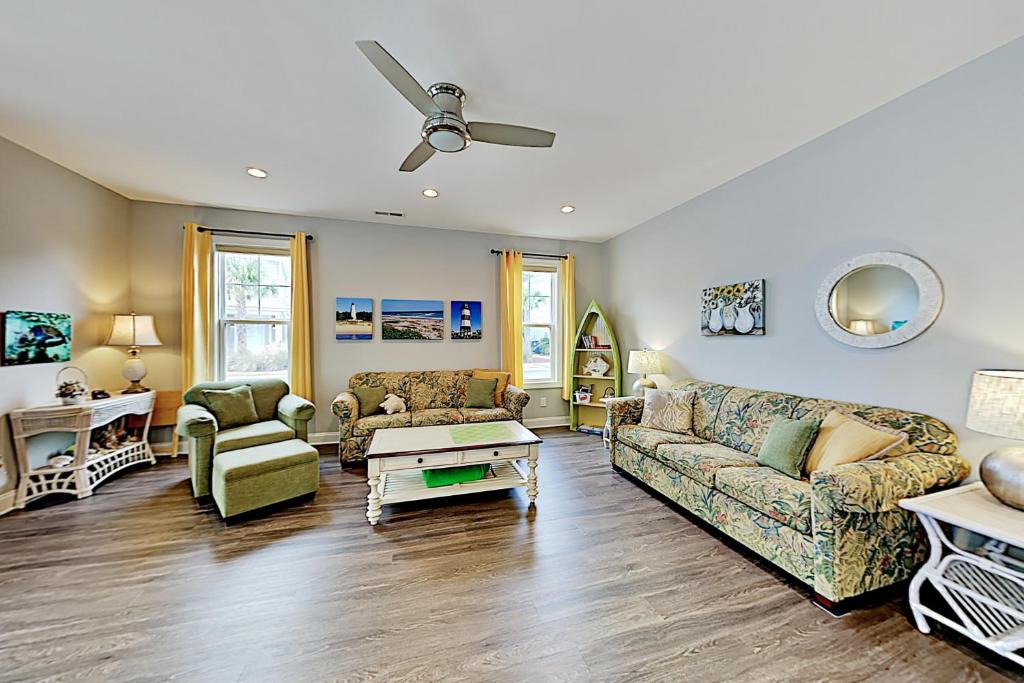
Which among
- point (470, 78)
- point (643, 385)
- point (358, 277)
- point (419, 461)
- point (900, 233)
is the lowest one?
point (419, 461)

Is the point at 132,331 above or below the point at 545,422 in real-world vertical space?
above

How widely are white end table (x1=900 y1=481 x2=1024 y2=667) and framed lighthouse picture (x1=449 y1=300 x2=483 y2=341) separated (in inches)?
165

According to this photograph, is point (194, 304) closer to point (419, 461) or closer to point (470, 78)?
point (419, 461)

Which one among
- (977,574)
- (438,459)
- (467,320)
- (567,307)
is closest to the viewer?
(977,574)

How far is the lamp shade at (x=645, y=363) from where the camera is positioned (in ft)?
14.3

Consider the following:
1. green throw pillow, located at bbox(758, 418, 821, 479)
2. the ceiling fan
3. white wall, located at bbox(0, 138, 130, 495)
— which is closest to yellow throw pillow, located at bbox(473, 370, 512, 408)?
green throw pillow, located at bbox(758, 418, 821, 479)

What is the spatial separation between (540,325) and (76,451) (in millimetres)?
4730

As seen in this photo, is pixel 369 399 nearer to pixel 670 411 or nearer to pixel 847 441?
pixel 670 411

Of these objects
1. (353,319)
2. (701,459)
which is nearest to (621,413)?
(701,459)

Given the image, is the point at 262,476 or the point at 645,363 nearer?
the point at 262,476

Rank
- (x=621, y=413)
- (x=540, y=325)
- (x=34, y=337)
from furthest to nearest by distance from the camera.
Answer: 1. (x=540, y=325)
2. (x=621, y=413)
3. (x=34, y=337)

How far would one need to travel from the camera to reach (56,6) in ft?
5.58

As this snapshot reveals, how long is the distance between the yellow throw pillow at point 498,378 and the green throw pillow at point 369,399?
1.13m

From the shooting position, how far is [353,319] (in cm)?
475
